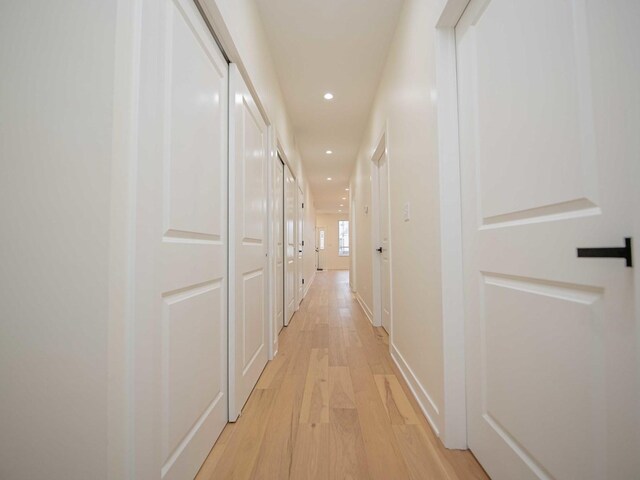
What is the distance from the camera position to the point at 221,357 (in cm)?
136

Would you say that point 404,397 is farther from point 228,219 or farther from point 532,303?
point 228,219

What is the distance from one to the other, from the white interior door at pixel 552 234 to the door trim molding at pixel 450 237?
7cm

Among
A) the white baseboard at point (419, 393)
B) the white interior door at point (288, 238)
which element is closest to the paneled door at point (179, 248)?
the white baseboard at point (419, 393)

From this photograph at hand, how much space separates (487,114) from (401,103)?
3.38 feet

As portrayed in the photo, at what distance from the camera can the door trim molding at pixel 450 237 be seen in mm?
1205

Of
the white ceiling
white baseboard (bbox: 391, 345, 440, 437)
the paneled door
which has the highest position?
the white ceiling

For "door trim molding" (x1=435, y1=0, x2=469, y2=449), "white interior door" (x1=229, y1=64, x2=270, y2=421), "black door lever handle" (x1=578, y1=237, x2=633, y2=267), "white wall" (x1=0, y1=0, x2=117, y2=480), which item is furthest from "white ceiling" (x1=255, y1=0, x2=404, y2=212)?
"black door lever handle" (x1=578, y1=237, x2=633, y2=267)

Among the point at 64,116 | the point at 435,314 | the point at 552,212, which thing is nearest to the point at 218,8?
the point at 64,116

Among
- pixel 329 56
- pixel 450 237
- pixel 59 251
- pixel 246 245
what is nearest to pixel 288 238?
pixel 246 245

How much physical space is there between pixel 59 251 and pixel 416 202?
1.53 meters

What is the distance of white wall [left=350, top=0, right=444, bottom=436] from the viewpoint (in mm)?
1343

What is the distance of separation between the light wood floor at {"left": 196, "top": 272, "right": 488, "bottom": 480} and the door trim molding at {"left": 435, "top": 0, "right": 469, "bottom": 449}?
0.56ft

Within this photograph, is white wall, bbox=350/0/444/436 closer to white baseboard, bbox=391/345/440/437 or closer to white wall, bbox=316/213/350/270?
white baseboard, bbox=391/345/440/437

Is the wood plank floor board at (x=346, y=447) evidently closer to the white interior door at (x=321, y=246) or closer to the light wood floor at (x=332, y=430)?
the light wood floor at (x=332, y=430)
